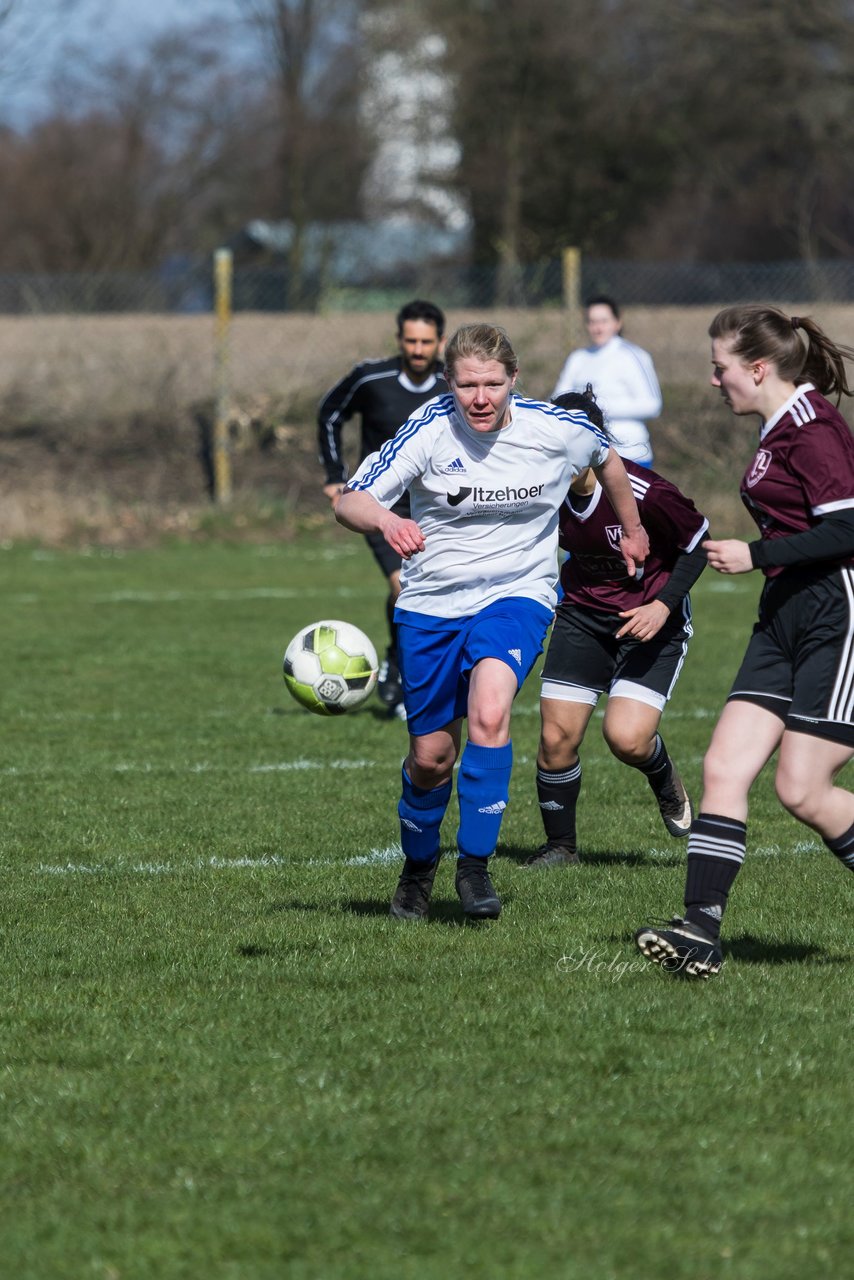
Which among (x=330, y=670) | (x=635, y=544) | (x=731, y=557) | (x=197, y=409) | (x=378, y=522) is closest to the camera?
(x=731, y=557)

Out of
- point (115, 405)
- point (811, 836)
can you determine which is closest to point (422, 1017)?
point (811, 836)

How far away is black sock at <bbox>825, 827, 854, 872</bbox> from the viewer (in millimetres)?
4507

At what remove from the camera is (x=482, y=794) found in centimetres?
494

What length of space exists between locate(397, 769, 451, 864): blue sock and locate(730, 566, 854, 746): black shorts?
1.07m

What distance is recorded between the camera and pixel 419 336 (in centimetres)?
909

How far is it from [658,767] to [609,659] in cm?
45

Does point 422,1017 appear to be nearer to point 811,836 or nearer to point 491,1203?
point 491,1203

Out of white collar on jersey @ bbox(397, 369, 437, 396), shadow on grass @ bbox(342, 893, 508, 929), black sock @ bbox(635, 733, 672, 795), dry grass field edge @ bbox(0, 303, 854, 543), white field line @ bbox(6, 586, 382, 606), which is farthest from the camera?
dry grass field edge @ bbox(0, 303, 854, 543)

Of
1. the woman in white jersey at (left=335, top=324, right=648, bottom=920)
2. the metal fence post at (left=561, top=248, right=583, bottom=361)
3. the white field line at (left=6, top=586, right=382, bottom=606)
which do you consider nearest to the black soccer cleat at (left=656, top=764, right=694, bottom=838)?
the woman in white jersey at (left=335, top=324, right=648, bottom=920)

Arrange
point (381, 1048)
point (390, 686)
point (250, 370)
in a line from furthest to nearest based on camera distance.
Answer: point (250, 370)
point (390, 686)
point (381, 1048)

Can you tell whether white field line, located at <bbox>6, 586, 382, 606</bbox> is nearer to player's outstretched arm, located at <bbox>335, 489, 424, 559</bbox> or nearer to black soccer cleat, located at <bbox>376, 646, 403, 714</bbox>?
black soccer cleat, located at <bbox>376, 646, 403, 714</bbox>

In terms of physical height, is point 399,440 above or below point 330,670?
above

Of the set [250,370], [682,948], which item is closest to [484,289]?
[250,370]

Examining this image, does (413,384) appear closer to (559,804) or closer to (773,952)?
(559,804)
